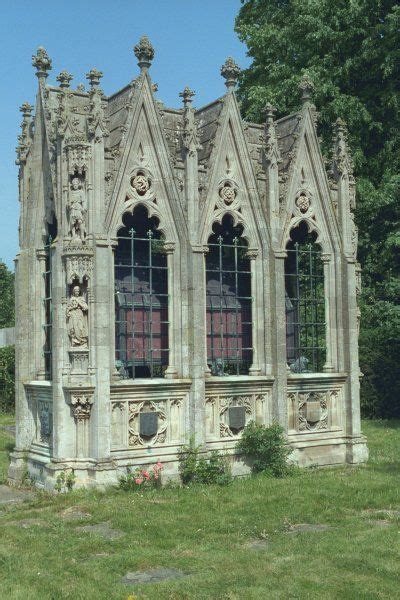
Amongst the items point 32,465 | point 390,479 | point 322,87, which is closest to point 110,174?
point 32,465

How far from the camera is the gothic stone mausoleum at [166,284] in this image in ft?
44.9

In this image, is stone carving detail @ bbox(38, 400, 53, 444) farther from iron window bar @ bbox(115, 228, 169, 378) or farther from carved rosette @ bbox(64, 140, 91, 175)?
carved rosette @ bbox(64, 140, 91, 175)

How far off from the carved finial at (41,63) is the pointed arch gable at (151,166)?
87.1 inches

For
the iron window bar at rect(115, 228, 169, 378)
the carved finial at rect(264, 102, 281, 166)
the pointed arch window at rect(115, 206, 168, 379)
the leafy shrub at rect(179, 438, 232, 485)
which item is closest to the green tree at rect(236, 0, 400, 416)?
the carved finial at rect(264, 102, 281, 166)

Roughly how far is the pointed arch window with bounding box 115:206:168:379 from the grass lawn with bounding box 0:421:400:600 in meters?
2.83

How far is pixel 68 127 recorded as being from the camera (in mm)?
13953

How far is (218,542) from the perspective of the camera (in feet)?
33.3

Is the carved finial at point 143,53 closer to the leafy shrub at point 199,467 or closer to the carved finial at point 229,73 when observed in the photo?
the carved finial at point 229,73

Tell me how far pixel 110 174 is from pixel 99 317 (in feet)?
8.63

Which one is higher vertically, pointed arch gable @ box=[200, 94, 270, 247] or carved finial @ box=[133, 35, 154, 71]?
carved finial @ box=[133, 35, 154, 71]

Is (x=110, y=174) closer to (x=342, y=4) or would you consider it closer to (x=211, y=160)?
(x=211, y=160)

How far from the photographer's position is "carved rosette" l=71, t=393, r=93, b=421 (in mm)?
13398

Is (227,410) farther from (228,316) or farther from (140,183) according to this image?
(140,183)

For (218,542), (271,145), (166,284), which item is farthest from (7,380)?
(218,542)
